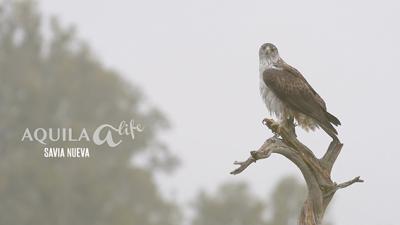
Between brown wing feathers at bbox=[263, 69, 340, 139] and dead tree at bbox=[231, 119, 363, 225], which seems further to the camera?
brown wing feathers at bbox=[263, 69, 340, 139]

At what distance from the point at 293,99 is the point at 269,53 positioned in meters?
1.18

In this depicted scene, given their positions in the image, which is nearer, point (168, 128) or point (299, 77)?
point (299, 77)

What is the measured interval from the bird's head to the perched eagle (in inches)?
9.8

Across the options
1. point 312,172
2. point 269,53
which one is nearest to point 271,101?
point 269,53

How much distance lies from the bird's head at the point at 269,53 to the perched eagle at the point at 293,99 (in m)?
0.25

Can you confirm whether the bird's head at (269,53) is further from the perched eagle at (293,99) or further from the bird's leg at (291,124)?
the bird's leg at (291,124)

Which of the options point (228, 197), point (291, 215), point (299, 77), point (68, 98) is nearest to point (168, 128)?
point (68, 98)

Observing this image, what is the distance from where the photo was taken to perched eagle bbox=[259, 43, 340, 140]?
11.0 m

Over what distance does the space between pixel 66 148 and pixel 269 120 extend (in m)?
33.6

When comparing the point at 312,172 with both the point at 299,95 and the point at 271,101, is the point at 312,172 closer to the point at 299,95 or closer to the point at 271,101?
the point at 299,95

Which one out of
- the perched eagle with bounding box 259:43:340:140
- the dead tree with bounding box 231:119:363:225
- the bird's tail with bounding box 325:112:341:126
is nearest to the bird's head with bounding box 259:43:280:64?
the perched eagle with bounding box 259:43:340:140

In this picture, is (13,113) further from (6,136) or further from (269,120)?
(269,120)

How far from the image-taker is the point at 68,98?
50531mm

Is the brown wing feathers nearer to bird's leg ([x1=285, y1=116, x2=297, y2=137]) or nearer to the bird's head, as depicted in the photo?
bird's leg ([x1=285, y1=116, x2=297, y2=137])
